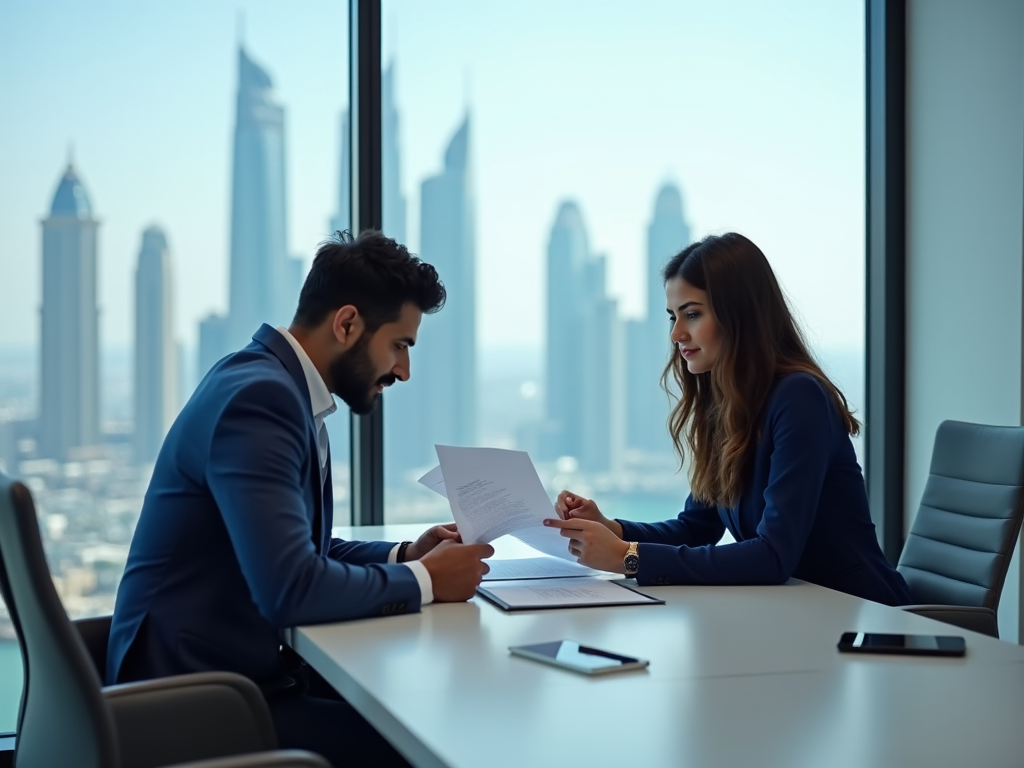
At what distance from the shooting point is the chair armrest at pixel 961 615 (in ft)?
7.47

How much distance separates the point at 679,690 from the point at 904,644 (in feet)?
1.41

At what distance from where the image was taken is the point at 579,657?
1561mm

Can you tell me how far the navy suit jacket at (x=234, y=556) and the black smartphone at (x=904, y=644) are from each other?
0.70 m

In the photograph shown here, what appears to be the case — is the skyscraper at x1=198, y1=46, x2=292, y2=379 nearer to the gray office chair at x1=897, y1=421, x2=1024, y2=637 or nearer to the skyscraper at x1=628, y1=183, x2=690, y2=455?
the skyscraper at x1=628, y1=183, x2=690, y2=455

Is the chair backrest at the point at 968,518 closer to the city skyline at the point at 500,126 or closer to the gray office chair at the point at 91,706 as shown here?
the city skyline at the point at 500,126

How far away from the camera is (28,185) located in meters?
3.14

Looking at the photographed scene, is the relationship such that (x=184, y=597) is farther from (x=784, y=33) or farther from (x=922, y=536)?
(x=784, y=33)

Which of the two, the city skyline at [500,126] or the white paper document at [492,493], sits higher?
the city skyline at [500,126]

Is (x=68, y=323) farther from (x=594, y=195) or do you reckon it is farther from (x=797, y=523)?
(x=797, y=523)

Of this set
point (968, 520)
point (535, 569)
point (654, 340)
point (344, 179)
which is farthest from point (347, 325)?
point (654, 340)

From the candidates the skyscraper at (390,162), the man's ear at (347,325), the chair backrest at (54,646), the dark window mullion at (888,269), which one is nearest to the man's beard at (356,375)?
the man's ear at (347,325)

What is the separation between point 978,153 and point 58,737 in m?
3.32

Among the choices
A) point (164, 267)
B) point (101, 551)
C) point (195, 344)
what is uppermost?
point (164, 267)

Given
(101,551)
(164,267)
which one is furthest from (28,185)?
(101,551)
